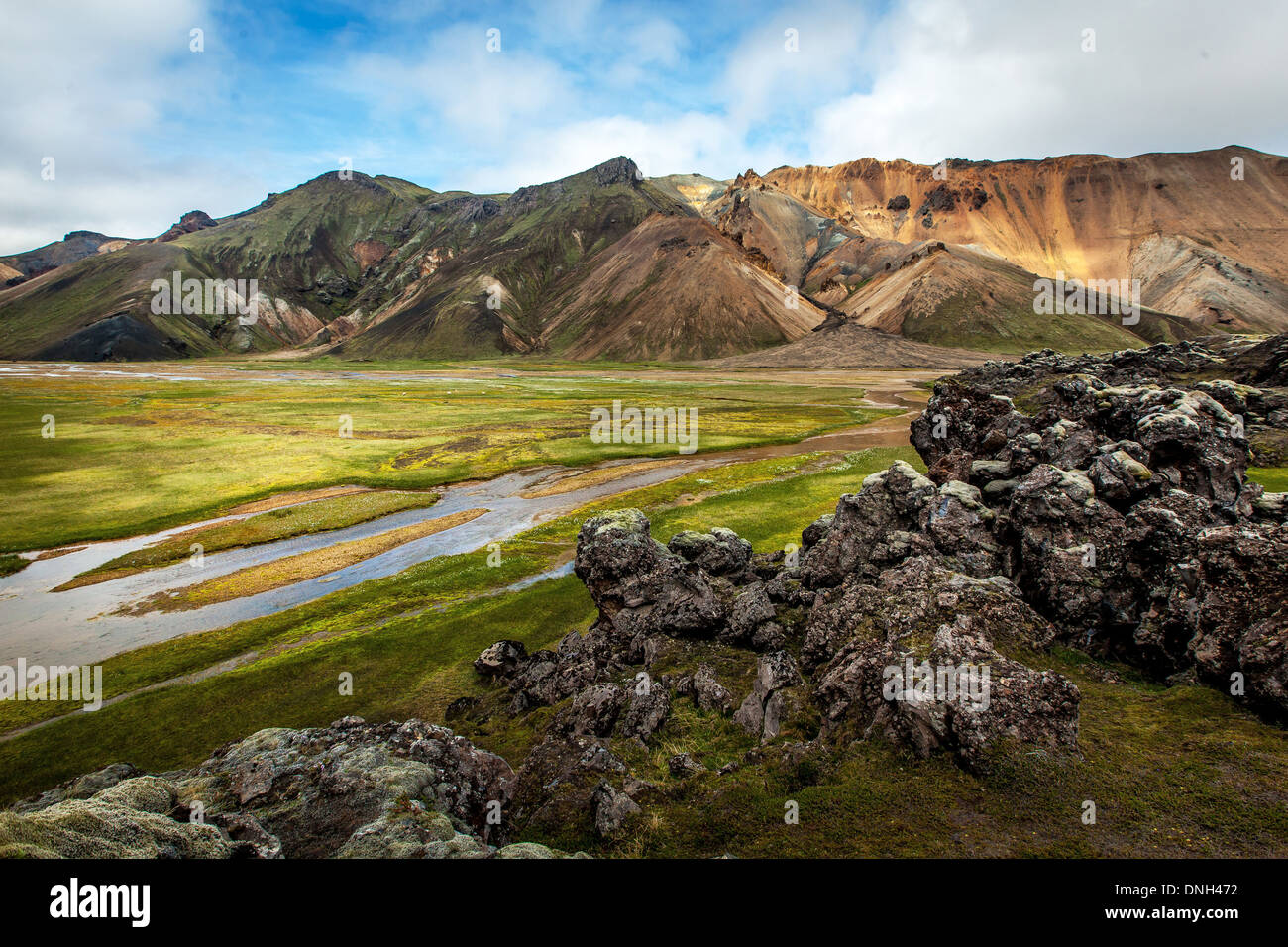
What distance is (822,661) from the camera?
50.7ft

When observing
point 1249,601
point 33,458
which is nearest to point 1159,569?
point 1249,601

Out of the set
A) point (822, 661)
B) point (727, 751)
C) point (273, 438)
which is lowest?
point (727, 751)

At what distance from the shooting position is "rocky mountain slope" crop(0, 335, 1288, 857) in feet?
36.3

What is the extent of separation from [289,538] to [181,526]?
9.45 m

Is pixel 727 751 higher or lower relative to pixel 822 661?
lower

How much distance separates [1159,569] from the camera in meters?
15.0

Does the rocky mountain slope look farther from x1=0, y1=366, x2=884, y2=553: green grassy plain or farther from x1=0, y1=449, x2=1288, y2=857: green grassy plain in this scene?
x1=0, y1=366, x2=884, y2=553: green grassy plain

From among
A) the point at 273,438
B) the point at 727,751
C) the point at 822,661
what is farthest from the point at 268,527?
the point at 822,661

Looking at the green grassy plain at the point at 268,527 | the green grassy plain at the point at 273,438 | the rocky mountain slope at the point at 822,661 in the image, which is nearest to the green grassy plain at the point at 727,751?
the rocky mountain slope at the point at 822,661

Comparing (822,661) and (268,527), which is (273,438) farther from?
(822,661)

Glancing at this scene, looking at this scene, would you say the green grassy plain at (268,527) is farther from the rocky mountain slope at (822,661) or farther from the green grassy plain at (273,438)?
the rocky mountain slope at (822,661)

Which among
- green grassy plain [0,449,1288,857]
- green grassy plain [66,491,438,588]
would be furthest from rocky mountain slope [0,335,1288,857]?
green grassy plain [66,491,438,588]

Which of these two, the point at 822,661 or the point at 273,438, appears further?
the point at 273,438
